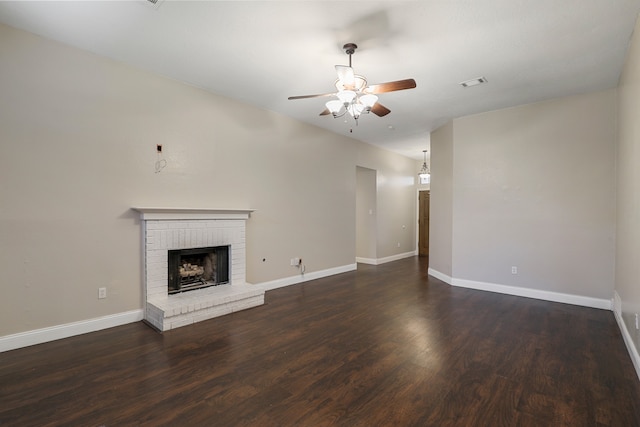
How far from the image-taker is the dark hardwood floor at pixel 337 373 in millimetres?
1963

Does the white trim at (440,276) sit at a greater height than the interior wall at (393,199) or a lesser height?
lesser

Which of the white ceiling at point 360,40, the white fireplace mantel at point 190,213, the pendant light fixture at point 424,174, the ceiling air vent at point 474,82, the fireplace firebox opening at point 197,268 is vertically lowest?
the fireplace firebox opening at point 197,268

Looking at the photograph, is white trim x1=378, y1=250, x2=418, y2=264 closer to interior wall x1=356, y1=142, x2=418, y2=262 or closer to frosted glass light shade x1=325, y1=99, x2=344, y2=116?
interior wall x1=356, y1=142, x2=418, y2=262

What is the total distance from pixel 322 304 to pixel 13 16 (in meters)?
4.37

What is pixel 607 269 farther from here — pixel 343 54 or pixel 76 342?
pixel 76 342

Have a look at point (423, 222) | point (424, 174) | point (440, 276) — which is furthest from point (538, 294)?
point (423, 222)

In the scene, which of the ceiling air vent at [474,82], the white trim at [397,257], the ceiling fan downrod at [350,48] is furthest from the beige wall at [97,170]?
the white trim at [397,257]

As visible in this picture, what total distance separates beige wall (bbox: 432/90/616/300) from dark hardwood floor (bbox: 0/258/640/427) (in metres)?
0.80

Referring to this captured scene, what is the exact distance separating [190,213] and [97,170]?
108 centimetres

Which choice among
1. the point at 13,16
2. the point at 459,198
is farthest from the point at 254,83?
the point at 459,198

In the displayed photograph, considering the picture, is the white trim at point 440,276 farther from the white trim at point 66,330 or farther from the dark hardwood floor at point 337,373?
the white trim at point 66,330

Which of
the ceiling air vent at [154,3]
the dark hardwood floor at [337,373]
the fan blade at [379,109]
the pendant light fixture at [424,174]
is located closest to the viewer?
the dark hardwood floor at [337,373]

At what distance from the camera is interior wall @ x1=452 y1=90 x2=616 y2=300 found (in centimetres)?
416

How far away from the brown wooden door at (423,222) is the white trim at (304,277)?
10.8ft
